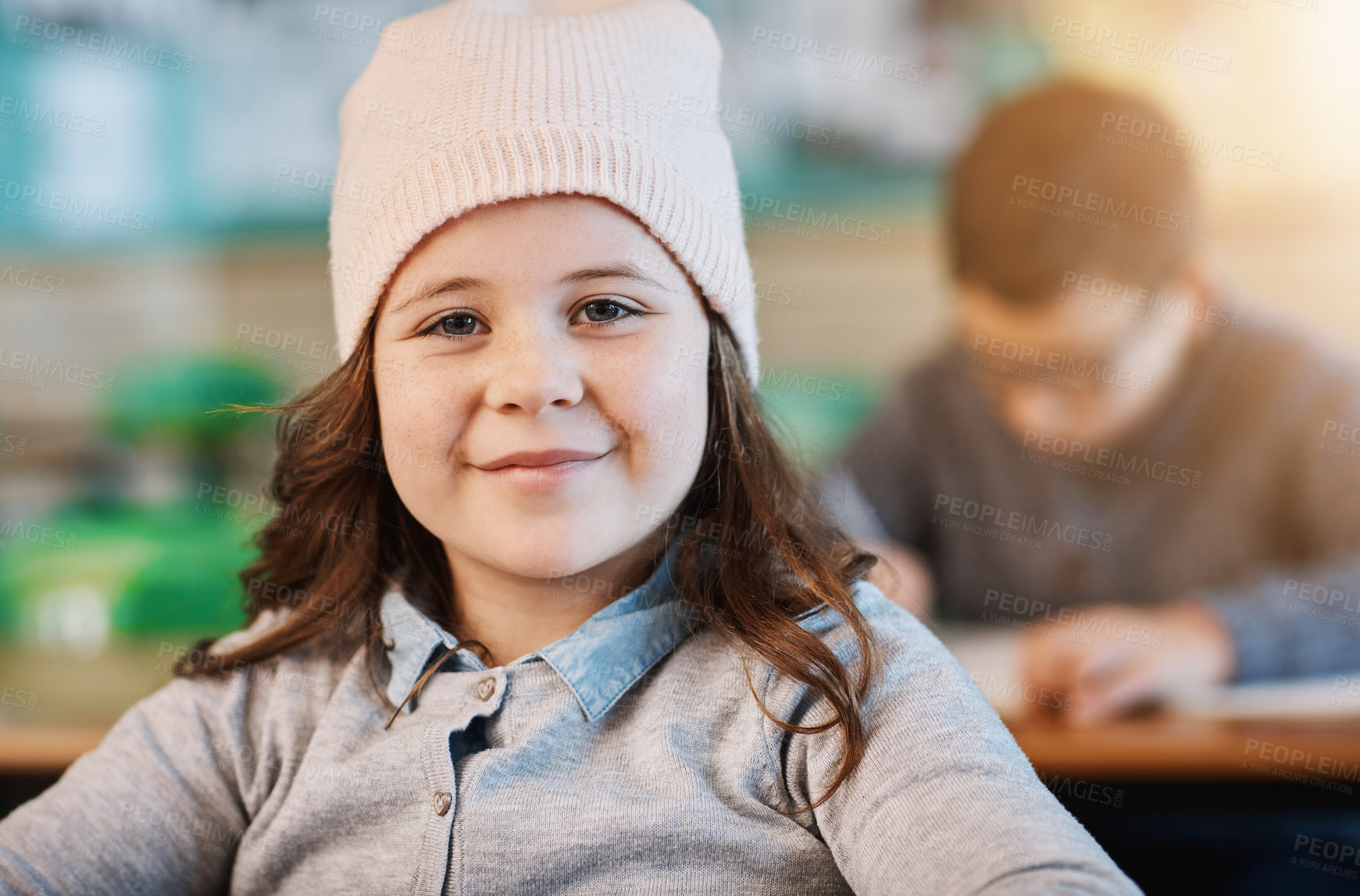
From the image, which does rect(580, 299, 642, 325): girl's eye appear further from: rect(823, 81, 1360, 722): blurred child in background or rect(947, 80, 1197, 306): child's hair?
rect(947, 80, 1197, 306): child's hair

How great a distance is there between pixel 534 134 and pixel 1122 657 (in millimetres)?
1110

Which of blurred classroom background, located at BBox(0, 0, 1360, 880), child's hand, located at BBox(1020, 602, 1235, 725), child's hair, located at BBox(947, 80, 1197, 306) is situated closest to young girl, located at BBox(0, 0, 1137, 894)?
child's hand, located at BBox(1020, 602, 1235, 725)

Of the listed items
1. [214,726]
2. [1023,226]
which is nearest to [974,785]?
[214,726]

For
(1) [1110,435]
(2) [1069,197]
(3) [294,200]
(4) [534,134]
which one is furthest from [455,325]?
(3) [294,200]

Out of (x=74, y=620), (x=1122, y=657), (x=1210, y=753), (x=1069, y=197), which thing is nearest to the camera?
(x=1210, y=753)

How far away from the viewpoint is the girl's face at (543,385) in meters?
0.80

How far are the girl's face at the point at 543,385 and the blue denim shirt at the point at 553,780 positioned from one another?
11 cm

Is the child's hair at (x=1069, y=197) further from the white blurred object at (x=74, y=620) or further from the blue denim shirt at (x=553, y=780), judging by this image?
the white blurred object at (x=74, y=620)

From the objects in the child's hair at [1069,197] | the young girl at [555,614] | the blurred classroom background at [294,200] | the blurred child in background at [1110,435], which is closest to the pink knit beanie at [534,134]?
the young girl at [555,614]

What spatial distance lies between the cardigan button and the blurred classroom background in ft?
5.48

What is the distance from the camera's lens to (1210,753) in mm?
1280

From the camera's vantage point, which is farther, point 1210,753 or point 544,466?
point 1210,753

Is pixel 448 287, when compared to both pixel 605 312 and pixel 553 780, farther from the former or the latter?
pixel 553 780

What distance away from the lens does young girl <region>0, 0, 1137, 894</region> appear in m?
0.79
